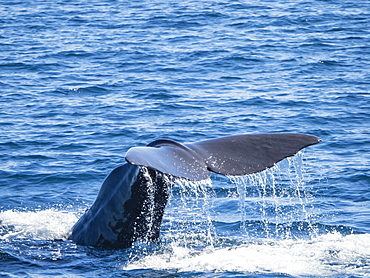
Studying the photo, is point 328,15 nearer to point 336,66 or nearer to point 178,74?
point 336,66

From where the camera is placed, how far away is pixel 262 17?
961 inches

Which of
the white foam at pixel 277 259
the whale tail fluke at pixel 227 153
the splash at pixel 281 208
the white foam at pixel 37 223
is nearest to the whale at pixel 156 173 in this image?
the whale tail fluke at pixel 227 153

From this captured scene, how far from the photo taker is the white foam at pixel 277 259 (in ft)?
21.0

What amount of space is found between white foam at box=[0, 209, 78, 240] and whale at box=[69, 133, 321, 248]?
0.80m

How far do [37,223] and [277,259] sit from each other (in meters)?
3.05

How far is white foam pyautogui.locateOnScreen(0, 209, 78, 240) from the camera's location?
24.6 ft

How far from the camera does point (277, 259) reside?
673cm

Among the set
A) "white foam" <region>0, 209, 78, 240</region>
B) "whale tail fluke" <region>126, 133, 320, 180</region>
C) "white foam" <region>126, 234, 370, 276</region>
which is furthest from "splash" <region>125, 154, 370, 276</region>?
"white foam" <region>0, 209, 78, 240</region>

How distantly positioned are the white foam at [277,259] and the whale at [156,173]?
388 millimetres

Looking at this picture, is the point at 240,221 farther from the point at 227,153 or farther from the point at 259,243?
the point at 227,153

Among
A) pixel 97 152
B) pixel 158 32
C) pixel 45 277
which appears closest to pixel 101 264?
pixel 45 277

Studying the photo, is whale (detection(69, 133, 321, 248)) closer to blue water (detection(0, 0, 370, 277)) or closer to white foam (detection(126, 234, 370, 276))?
blue water (detection(0, 0, 370, 277))

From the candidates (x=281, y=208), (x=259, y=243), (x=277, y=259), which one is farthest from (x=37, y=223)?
(x=281, y=208)

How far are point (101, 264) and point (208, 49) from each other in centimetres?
1410
